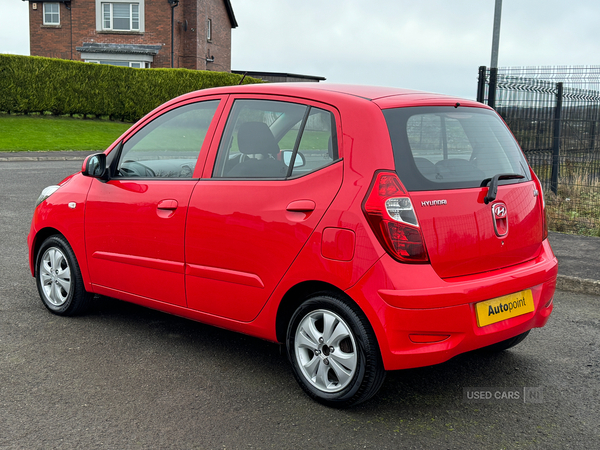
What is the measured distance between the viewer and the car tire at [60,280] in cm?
486

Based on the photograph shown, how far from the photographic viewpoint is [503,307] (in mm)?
3396

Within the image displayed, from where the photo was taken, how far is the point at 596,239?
26.7ft

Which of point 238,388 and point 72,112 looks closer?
point 238,388

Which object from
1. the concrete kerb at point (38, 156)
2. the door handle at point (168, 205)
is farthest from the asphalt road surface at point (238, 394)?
the concrete kerb at point (38, 156)

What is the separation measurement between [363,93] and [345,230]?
863 mm

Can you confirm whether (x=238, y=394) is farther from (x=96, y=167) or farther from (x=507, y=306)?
(x=96, y=167)

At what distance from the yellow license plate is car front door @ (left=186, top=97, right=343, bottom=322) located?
98cm

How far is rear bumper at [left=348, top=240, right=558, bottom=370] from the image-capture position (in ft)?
10.2

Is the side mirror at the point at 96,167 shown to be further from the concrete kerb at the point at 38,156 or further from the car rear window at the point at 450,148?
the concrete kerb at the point at 38,156

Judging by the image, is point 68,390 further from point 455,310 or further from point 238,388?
point 455,310

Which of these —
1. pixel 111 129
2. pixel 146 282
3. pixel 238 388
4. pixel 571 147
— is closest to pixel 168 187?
pixel 146 282

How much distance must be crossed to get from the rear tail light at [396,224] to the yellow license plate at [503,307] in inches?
17.0

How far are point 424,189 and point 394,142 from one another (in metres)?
0.29

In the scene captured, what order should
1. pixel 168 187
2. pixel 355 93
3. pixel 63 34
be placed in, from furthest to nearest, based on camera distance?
pixel 63 34 → pixel 168 187 → pixel 355 93
